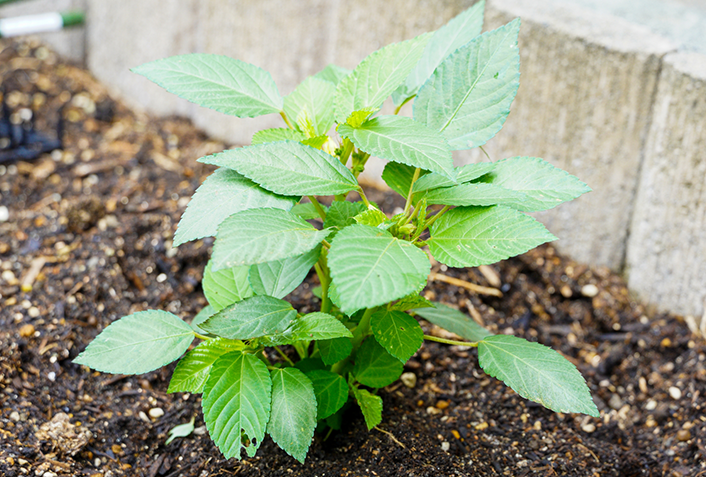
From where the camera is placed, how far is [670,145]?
1537 mm

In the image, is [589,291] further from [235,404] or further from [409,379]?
[235,404]

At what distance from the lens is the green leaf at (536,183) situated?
2.98ft

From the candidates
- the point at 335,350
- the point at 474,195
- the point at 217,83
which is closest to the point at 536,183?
the point at 474,195

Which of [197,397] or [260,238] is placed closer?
[260,238]

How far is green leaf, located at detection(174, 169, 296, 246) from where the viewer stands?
85 cm

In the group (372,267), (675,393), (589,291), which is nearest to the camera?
(372,267)

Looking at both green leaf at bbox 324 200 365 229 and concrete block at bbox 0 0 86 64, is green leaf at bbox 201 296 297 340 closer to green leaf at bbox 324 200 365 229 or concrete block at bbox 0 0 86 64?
green leaf at bbox 324 200 365 229

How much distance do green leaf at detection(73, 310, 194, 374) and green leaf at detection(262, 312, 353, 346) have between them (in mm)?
159

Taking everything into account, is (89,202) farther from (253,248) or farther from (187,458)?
(253,248)

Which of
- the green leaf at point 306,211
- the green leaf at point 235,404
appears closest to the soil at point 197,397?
the green leaf at point 235,404

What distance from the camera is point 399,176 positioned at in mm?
1013

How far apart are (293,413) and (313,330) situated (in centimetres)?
14

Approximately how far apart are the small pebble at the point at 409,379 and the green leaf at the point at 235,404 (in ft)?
1.49

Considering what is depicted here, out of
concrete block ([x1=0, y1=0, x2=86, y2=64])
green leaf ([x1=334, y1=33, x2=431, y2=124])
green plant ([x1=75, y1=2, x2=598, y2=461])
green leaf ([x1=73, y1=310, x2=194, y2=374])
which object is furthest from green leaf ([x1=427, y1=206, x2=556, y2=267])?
concrete block ([x1=0, y1=0, x2=86, y2=64])
